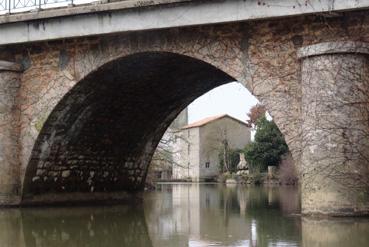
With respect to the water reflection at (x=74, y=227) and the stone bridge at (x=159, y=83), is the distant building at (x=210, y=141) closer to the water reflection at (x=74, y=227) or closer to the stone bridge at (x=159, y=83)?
the stone bridge at (x=159, y=83)

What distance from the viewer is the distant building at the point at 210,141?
180ft

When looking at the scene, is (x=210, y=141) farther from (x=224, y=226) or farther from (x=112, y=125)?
(x=224, y=226)

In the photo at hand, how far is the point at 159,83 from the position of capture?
1557cm

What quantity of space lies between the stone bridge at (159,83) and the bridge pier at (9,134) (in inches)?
0.9

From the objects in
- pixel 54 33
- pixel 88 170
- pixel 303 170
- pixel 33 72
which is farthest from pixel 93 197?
pixel 303 170

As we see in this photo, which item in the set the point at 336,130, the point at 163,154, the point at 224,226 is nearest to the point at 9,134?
the point at 224,226

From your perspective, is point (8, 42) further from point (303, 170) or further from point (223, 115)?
point (223, 115)

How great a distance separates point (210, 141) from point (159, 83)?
40.7 metres

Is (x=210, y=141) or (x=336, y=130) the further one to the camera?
(x=210, y=141)

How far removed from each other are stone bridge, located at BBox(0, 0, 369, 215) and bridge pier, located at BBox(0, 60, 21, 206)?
0.9 inches

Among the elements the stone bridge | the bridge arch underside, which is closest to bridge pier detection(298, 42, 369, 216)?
the stone bridge

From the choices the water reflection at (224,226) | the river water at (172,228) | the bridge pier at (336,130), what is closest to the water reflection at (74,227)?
the river water at (172,228)

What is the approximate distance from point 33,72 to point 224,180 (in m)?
32.5

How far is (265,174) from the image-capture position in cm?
3859
